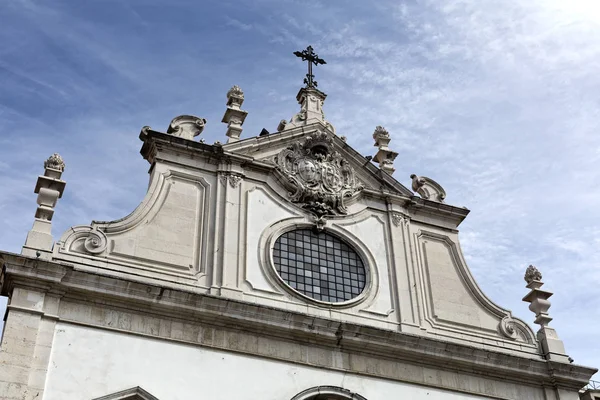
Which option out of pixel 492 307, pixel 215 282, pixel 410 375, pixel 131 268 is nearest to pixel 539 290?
pixel 492 307

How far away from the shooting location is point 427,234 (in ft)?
67.4

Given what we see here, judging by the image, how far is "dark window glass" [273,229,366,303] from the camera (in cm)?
1838

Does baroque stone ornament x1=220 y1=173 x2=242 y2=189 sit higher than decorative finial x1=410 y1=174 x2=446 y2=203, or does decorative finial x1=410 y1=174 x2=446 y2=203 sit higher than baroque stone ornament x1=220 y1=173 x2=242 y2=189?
decorative finial x1=410 y1=174 x2=446 y2=203

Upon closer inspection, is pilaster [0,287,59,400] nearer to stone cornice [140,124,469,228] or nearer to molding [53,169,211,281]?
molding [53,169,211,281]

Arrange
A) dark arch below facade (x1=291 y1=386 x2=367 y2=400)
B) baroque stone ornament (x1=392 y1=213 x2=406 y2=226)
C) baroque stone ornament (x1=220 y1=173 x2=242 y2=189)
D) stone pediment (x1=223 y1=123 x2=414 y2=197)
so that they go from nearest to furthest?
dark arch below facade (x1=291 y1=386 x2=367 y2=400), baroque stone ornament (x1=220 y1=173 x2=242 y2=189), stone pediment (x1=223 y1=123 x2=414 y2=197), baroque stone ornament (x1=392 y1=213 x2=406 y2=226)

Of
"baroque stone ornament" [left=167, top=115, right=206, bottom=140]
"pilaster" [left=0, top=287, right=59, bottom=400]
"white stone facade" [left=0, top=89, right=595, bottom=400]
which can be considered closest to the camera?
"pilaster" [left=0, top=287, right=59, bottom=400]

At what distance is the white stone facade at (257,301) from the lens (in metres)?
15.5

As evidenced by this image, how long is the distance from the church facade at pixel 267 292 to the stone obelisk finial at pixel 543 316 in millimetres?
35

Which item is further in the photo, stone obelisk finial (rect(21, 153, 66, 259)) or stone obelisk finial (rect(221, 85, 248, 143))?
stone obelisk finial (rect(221, 85, 248, 143))

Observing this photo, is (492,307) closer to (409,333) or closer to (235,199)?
(409,333)

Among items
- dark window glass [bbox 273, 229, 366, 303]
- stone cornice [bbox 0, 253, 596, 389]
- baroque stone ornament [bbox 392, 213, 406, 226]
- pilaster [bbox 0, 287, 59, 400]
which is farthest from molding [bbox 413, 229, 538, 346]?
pilaster [bbox 0, 287, 59, 400]

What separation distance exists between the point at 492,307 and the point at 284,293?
189 inches

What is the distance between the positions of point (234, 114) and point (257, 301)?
486 cm

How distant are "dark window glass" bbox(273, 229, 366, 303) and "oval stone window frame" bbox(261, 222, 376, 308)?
81mm
